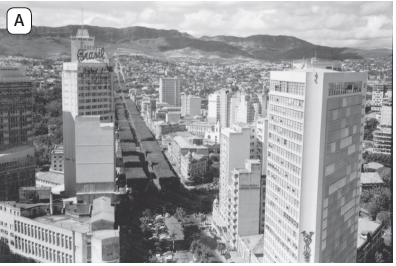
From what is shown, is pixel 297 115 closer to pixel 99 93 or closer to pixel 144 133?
pixel 99 93

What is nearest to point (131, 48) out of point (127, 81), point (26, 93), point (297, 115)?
point (26, 93)

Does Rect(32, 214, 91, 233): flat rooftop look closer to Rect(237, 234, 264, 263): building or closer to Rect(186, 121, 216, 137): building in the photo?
Rect(237, 234, 264, 263): building

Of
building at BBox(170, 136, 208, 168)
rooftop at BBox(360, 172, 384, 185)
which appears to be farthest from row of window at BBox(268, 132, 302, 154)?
building at BBox(170, 136, 208, 168)

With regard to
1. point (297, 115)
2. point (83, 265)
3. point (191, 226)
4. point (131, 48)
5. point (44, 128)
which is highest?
point (131, 48)

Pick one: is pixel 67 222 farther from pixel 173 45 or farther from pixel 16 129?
pixel 173 45

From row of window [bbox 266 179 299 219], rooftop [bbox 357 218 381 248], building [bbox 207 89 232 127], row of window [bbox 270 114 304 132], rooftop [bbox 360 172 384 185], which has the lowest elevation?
rooftop [bbox 357 218 381 248]

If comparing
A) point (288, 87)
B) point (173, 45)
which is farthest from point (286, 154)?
point (173, 45)

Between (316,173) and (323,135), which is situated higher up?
(323,135)
